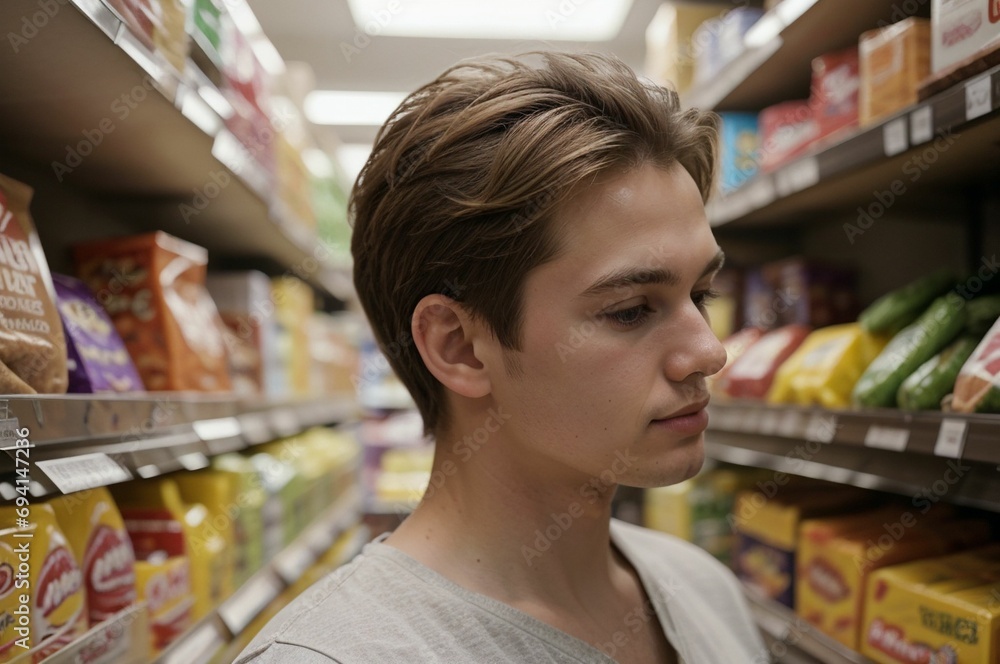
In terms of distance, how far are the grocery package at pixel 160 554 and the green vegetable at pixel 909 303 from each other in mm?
1641

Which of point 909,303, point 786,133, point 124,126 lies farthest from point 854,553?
point 124,126

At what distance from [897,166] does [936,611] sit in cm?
93

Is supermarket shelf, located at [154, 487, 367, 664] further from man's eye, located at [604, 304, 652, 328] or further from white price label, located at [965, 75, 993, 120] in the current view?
white price label, located at [965, 75, 993, 120]

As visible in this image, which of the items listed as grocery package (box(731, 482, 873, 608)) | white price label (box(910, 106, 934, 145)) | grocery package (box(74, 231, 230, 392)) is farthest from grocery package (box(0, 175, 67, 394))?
grocery package (box(731, 482, 873, 608))

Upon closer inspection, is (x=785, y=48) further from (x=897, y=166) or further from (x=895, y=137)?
(x=895, y=137)

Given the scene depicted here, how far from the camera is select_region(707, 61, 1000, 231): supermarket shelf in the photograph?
1.25 m

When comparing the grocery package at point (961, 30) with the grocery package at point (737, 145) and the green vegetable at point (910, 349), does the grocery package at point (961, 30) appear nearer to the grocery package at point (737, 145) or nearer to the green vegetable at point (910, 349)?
the green vegetable at point (910, 349)

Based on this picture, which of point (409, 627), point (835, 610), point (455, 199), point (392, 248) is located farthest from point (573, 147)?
point (835, 610)

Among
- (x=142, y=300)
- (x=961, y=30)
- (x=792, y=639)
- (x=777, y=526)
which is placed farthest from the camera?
(x=777, y=526)

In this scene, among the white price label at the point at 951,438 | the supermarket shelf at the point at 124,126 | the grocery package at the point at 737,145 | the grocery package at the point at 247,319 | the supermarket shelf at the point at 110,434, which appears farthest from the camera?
the grocery package at the point at 737,145

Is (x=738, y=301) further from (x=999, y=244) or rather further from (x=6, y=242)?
(x=6, y=242)

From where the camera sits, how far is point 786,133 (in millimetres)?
2164

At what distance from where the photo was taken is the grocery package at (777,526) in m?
1.96

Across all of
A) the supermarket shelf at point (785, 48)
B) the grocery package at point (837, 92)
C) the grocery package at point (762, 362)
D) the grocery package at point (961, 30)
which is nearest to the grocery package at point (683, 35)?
the supermarket shelf at point (785, 48)
